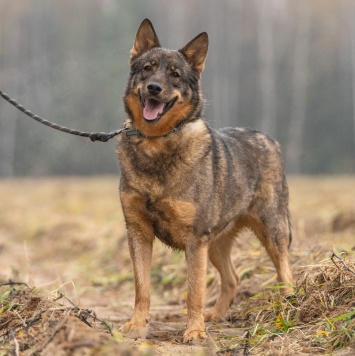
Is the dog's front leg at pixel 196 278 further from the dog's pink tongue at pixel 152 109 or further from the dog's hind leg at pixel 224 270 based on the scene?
the dog's hind leg at pixel 224 270

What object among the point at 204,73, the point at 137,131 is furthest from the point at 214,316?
the point at 204,73

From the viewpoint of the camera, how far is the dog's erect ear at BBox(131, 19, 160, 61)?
588cm

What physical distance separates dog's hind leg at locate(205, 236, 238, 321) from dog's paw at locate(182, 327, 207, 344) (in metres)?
1.39

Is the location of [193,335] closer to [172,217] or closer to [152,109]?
[172,217]

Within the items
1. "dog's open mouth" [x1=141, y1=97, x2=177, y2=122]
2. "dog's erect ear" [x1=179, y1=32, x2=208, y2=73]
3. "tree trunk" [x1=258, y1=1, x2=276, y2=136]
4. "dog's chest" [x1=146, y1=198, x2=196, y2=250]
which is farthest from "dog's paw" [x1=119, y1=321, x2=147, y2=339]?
"tree trunk" [x1=258, y1=1, x2=276, y2=136]

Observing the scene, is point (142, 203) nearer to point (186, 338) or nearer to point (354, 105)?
point (186, 338)

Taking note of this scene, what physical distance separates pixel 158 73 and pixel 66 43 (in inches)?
1386

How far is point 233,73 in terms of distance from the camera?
4088 centimetres

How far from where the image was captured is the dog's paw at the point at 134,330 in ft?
17.4

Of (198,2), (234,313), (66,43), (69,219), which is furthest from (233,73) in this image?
(234,313)

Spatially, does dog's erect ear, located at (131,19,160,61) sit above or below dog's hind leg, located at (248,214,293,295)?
above

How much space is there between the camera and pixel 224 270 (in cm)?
693

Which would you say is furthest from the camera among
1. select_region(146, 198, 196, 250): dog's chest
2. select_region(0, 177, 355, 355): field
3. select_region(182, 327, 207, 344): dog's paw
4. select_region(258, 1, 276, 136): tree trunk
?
select_region(258, 1, 276, 136): tree trunk

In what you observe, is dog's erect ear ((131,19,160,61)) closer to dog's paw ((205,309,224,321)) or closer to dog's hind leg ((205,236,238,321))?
dog's hind leg ((205,236,238,321))
